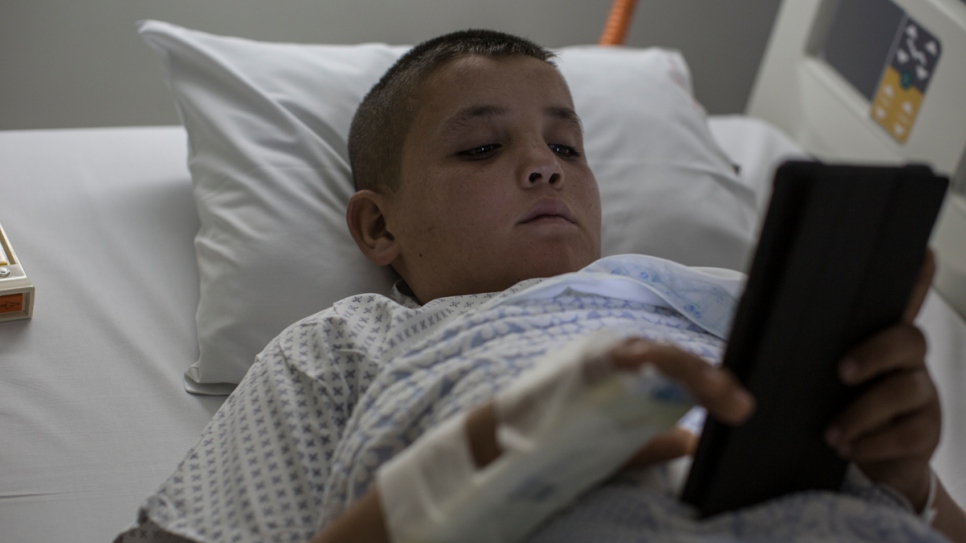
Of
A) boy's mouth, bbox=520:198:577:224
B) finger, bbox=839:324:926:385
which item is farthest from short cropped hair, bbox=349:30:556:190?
finger, bbox=839:324:926:385

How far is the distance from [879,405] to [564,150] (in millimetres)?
642

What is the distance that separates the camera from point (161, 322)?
52.1 inches

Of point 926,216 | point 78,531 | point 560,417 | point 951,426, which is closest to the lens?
point 560,417

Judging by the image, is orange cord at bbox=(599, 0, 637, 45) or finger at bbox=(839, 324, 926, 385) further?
orange cord at bbox=(599, 0, 637, 45)

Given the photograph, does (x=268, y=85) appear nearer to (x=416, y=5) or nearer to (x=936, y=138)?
(x=416, y=5)

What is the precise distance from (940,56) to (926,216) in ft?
3.61

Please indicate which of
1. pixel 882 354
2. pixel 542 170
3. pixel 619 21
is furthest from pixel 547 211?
pixel 619 21

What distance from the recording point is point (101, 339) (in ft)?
4.15

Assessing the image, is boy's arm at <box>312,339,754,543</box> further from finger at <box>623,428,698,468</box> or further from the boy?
finger at <box>623,428,698,468</box>

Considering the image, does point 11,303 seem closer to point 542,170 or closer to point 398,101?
point 398,101

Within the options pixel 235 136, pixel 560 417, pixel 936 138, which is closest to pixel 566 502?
pixel 560 417

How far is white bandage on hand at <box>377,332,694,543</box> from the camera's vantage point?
0.59 m

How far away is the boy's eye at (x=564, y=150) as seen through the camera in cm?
126

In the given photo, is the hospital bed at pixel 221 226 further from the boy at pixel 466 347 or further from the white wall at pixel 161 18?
the white wall at pixel 161 18
